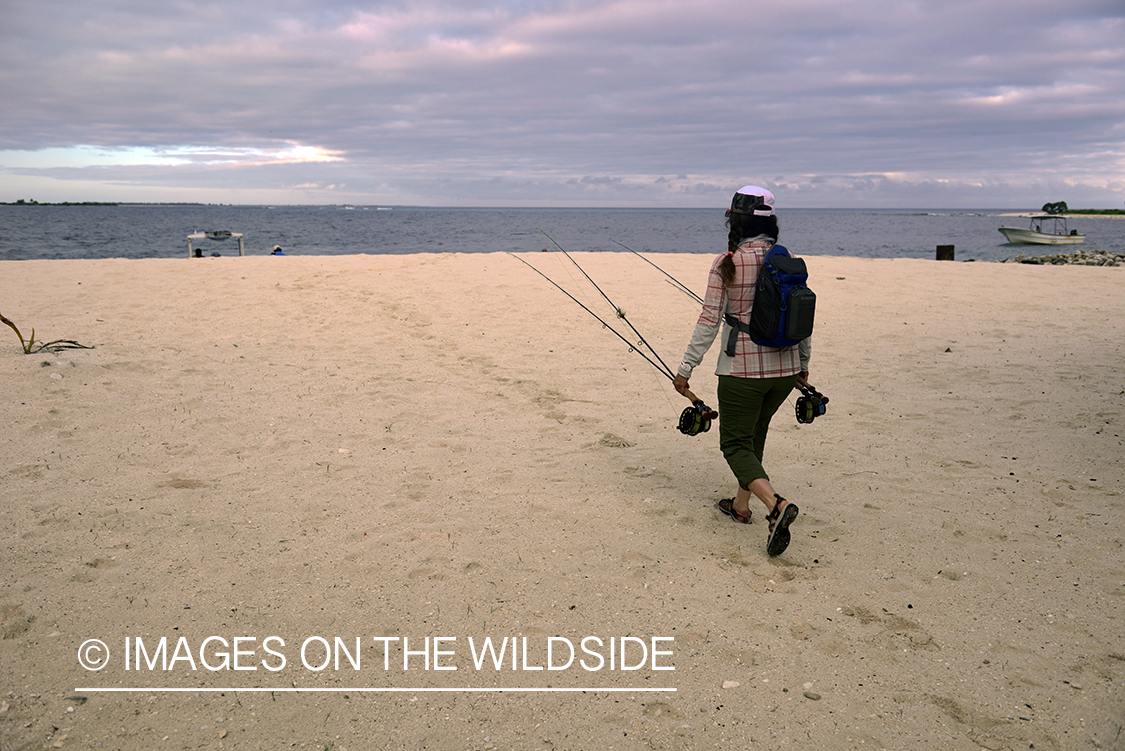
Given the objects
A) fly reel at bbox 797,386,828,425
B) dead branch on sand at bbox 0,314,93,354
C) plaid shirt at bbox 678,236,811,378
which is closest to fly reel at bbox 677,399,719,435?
plaid shirt at bbox 678,236,811,378

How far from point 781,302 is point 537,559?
198 cm

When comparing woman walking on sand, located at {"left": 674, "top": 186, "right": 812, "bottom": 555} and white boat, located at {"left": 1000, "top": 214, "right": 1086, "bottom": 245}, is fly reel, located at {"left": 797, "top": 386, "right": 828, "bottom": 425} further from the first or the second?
white boat, located at {"left": 1000, "top": 214, "right": 1086, "bottom": 245}

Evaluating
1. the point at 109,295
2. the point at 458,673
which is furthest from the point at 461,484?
the point at 109,295

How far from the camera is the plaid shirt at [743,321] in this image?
12.5 feet

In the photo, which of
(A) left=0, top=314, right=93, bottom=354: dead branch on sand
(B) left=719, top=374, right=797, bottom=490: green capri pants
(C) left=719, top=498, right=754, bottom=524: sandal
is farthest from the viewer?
(A) left=0, top=314, right=93, bottom=354: dead branch on sand

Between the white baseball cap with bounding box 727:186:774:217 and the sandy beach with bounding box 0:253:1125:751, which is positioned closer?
the sandy beach with bounding box 0:253:1125:751

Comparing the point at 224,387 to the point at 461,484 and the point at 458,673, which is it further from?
the point at 458,673

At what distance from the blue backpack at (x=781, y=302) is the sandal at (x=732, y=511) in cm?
123

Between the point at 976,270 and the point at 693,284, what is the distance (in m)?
7.36

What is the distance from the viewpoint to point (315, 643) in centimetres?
314

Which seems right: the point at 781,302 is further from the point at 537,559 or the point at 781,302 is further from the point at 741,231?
the point at 537,559

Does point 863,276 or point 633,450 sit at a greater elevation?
point 863,276

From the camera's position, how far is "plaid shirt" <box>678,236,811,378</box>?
12.5 ft

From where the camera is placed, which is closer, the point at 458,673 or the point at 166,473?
the point at 458,673
